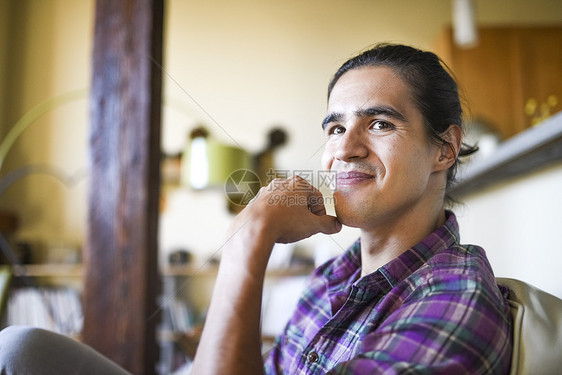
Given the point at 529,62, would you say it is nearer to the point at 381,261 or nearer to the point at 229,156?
the point at 229,156

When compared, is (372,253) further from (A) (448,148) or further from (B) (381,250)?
(A) (448,148)

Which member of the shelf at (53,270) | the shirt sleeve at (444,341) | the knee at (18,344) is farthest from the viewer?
the shelf at (53,270)

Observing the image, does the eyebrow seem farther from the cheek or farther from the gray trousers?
the gray trousers

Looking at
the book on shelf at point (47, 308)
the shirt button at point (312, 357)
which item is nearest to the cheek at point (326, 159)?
the shirt button at point (312, 357)

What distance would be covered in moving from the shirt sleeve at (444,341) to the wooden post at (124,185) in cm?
88

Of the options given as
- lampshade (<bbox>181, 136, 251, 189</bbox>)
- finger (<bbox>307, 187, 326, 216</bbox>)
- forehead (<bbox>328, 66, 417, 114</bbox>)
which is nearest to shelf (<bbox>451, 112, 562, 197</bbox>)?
→ forehead (<bbox>328, 66, 417, 114</bbox>)

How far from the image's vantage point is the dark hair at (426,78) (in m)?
0.85

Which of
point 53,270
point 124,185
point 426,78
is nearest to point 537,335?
point 426,78

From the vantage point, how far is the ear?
0.86m

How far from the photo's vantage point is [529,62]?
10.7 ft

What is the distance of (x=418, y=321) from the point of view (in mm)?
604

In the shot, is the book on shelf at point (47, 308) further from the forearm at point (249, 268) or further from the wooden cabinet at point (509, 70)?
the wooden cabinet at point (509, 70)

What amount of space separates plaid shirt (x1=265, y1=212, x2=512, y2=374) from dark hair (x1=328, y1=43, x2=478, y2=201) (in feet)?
0.58

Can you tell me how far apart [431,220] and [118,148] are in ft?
3.00
